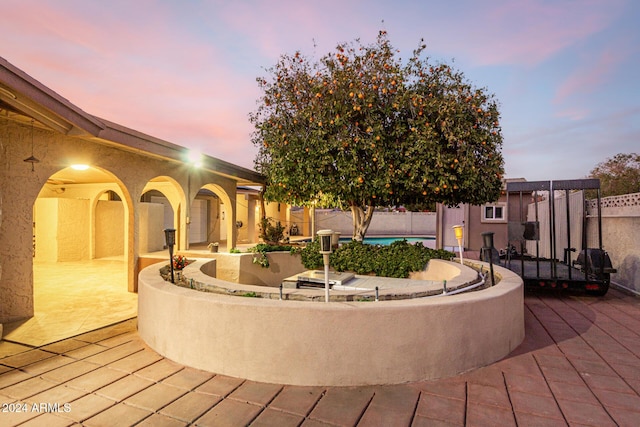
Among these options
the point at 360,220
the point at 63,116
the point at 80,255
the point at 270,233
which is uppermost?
the point at 63,116

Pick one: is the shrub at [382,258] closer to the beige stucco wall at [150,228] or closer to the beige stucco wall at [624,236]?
the beige stucco wall at [624,236]

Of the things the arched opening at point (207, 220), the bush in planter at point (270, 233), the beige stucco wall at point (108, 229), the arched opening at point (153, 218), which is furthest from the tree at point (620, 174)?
the beige stucco wall at point (108, 229)

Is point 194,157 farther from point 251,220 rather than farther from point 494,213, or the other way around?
point 494,213

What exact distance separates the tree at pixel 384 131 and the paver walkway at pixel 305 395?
13.1ft

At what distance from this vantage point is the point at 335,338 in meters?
3.17

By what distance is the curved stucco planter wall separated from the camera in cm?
317

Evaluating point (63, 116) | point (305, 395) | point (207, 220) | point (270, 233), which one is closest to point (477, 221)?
point (270, 233)

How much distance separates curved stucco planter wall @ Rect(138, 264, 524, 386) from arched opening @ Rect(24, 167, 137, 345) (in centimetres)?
286

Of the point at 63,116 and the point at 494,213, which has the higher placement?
the point at 63,116

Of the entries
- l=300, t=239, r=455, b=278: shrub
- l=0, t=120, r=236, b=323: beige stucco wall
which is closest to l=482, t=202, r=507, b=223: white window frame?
l=300, t=239, r=455, b=278: shrub

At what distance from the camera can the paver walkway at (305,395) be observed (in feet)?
8.57

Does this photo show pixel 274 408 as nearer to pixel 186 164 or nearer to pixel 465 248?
pixel 186 164

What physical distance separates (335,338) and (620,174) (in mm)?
27286

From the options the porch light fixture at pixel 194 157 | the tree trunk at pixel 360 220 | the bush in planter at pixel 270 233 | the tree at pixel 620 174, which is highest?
the tree at pixel 620 174
